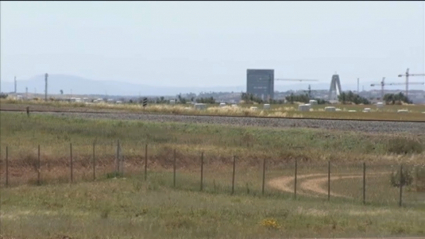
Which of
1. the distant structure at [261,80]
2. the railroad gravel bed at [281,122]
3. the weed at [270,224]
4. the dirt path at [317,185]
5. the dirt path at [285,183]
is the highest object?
the distant structure at [261,80]

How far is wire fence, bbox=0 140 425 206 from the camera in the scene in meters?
36.8

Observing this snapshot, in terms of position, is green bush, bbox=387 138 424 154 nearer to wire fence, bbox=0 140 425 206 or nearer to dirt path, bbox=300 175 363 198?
wire fence, bbox=0 140 425 206

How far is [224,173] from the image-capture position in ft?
155

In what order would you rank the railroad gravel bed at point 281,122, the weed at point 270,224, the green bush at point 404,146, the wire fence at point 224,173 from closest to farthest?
the weed at point 270,224, the green bush at point 404,146, the wire fence at point 224,173, the railroad gravel bed at point 281,122

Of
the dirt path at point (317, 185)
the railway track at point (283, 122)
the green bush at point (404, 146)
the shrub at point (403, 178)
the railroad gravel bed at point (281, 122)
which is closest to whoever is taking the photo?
the green bush at point (404, 146)

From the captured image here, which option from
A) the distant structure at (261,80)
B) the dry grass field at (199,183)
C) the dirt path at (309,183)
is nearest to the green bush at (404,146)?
the dry grass field at (199,183)

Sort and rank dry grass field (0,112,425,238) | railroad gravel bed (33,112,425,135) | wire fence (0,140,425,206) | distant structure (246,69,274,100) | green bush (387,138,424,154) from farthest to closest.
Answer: distant structure (246,69,274,100)
railroad gravel bed (33,112,425,135)
wire fence (0,140,425,206)
green bush (387,138,424,154)
dry grass field (0,112,425,238)

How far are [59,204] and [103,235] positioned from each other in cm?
1320

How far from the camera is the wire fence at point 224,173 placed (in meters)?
36.8

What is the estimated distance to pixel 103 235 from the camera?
2109cm

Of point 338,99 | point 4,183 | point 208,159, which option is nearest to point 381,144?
point 208,159

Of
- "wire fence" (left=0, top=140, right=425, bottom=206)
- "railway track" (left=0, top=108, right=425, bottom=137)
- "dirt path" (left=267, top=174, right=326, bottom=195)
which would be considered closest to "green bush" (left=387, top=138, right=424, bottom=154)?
"railway track" (left=0, top=108, right=425, bottom=137)

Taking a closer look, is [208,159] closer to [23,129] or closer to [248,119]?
[248,119]

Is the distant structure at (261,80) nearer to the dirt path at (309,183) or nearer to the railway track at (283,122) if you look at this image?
the railway track at (283,122)
